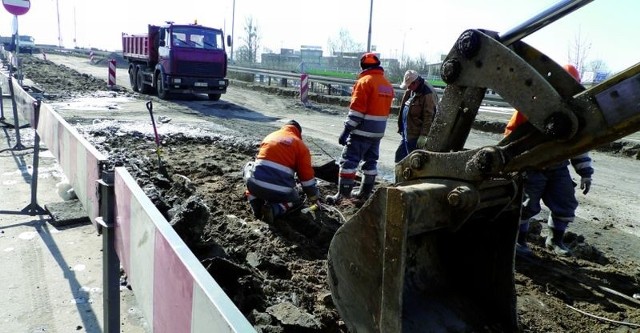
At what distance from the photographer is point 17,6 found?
11.4 metres

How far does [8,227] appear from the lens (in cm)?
491

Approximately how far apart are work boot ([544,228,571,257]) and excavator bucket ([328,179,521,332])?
2410mm

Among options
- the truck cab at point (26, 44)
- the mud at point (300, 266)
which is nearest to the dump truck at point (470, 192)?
the mud at point (300, 266)

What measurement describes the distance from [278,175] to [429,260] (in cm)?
255

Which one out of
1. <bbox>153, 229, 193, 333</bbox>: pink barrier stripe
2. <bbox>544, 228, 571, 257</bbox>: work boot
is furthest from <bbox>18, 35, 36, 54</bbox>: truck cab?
<bbox>153, 229, 193, 333</bbox>: pink barrier stripe

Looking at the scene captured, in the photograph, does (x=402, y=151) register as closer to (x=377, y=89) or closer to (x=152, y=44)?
(x=377, y=89)

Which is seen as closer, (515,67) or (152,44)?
(515,67)

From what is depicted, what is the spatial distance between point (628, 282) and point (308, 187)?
3.15 m

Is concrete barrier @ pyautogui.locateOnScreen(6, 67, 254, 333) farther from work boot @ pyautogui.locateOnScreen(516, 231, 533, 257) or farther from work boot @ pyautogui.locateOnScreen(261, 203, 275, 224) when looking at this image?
work boot @ pyautogui.locateOnScreen(516, 231, 533, 257)

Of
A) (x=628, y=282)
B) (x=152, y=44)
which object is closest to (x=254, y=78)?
(x=152, y=44)

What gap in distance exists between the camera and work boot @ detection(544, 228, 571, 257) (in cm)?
507

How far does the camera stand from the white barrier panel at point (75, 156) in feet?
10.2

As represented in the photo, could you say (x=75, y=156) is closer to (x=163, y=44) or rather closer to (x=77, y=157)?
(x=77, y=157)

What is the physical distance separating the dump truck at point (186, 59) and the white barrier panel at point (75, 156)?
1192 centimetres
